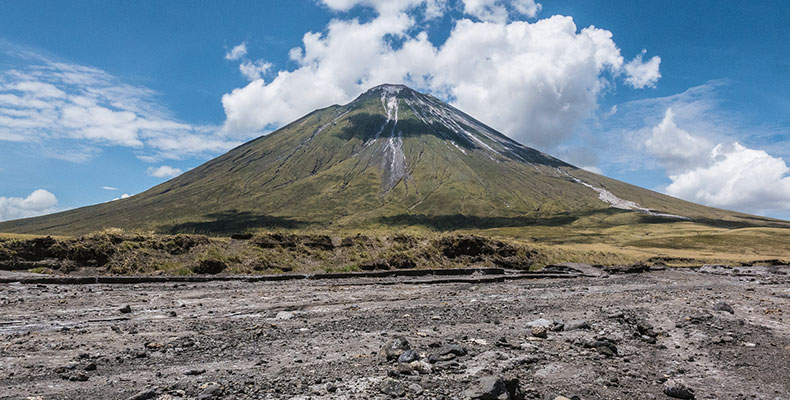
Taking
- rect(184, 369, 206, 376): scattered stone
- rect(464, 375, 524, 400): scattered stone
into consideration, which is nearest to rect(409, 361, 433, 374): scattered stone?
rect(464, 375, 524, 400): scattered stone

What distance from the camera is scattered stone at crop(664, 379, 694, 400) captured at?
6.13 m

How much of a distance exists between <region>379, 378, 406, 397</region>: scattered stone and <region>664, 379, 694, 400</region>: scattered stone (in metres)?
4.32

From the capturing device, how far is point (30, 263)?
18312 mm

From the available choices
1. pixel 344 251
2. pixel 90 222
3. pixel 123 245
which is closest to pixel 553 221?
pixel 344 251

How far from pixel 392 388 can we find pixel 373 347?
2416mm

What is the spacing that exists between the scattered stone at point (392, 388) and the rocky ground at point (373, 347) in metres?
0.02

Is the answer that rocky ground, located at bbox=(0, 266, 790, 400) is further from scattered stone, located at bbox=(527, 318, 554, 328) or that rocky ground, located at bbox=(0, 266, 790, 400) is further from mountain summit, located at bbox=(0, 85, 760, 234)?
mountain summit, located at bbox=(0, 85, 760, 234)

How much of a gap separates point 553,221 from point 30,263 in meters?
138

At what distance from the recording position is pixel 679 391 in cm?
615

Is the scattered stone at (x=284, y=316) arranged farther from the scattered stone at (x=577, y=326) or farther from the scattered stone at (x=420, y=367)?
the scattered stone at (x=577, y=326)

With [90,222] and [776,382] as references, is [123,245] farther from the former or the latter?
[90,222]

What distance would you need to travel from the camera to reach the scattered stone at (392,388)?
5.51 meters

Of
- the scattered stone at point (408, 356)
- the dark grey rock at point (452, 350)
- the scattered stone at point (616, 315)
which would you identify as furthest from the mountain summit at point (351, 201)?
the scattered stone at point (408, 356)

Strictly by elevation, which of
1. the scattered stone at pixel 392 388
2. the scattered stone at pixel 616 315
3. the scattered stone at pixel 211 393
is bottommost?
the scattered stone at pixel 616 315
